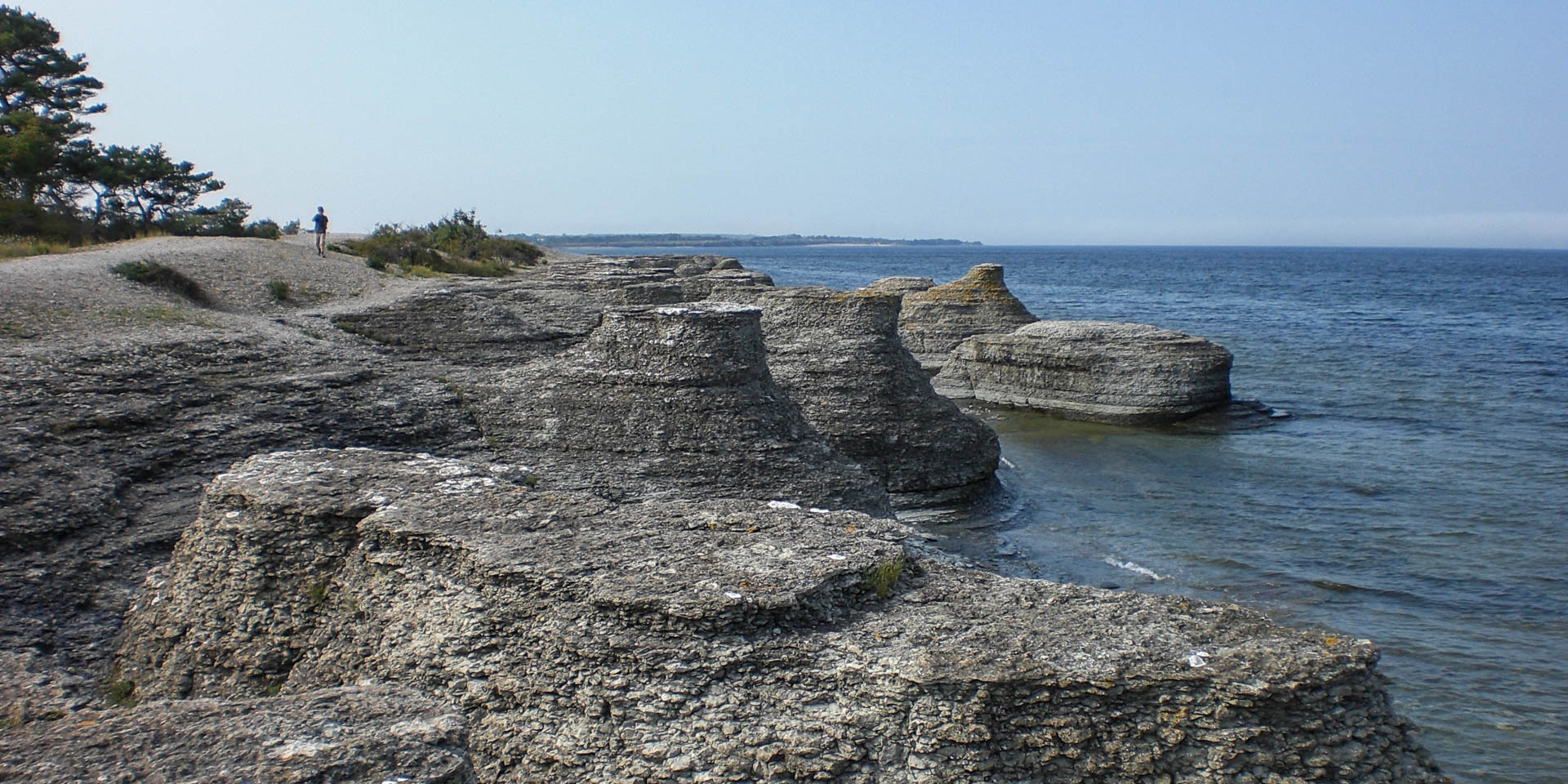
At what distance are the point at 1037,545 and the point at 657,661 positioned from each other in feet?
32.7

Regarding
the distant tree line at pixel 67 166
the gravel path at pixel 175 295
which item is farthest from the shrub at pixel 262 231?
the gravel path at pixel 175 295

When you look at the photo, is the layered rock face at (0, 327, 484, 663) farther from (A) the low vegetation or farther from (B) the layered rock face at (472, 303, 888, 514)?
(A) the low vegetation

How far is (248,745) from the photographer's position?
3.37m

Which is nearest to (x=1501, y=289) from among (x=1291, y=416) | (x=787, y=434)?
(x=1291, y=416)

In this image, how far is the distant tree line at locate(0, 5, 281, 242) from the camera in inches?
1213

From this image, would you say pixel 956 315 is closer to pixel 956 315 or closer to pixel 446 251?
pixel 956 315

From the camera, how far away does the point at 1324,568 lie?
41.9ft

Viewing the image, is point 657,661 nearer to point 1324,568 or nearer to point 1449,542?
point 1324,568

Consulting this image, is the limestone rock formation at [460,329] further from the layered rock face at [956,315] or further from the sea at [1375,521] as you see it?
the layered rock face at [956,315]

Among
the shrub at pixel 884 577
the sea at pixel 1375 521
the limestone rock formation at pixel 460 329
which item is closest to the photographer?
the shrub at pixel 884 577

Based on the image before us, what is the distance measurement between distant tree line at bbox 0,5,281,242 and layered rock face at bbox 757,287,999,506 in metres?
25.0

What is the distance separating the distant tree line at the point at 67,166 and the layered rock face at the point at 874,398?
985 inches

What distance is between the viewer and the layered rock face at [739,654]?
4.26 meters

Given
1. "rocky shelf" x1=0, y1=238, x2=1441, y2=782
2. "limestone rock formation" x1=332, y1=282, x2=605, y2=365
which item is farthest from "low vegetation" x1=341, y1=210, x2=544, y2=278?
"rocky shelf" x1=0, y1=238, x2=1441, y2=782
